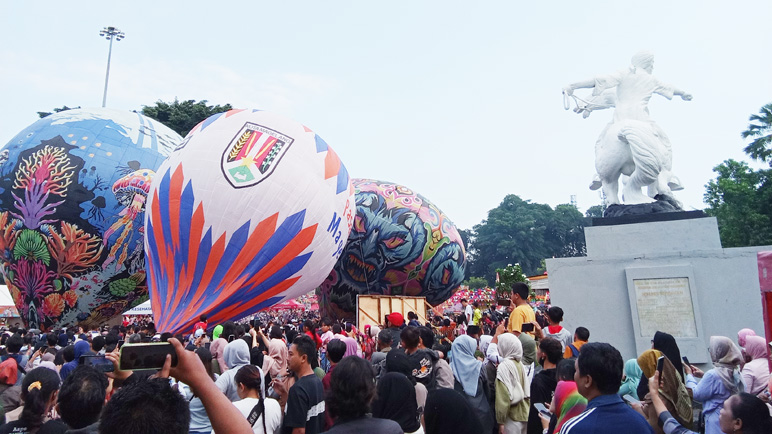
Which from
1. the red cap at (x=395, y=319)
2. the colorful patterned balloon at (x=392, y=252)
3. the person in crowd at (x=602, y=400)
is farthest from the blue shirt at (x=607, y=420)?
the colorful patterned balloon at (x=392, y=252)

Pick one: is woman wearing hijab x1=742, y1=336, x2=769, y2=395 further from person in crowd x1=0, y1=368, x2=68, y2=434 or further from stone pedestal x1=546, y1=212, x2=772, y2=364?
person in crowd x1=0, y1=368, x2=68, y2=434

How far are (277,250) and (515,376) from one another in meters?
7.67

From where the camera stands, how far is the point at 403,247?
20359 mm

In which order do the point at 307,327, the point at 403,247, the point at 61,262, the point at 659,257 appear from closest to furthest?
the point at 307,327 < the point at 659,257 < the point at 61,262 < the point at 403,247

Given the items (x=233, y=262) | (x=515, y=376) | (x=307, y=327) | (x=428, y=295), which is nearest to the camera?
(x=515, y=376)

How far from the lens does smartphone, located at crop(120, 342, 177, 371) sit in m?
1.84

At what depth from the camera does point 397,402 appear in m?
3.88

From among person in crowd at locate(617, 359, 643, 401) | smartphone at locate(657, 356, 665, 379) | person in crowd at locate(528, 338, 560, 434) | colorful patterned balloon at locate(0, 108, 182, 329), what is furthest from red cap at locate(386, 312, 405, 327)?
colorful patterned balloon at locate(0, 108, 182, 329)

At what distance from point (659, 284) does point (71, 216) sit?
16378 mm

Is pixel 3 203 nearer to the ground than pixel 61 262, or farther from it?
farther from it

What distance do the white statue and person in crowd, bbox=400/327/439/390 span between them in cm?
736

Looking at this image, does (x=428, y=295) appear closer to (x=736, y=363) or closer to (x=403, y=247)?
(x=403, y=247)

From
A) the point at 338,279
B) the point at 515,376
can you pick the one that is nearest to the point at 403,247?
the point at 338,279

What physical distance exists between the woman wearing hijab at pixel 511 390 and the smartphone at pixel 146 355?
4319 millimetres
